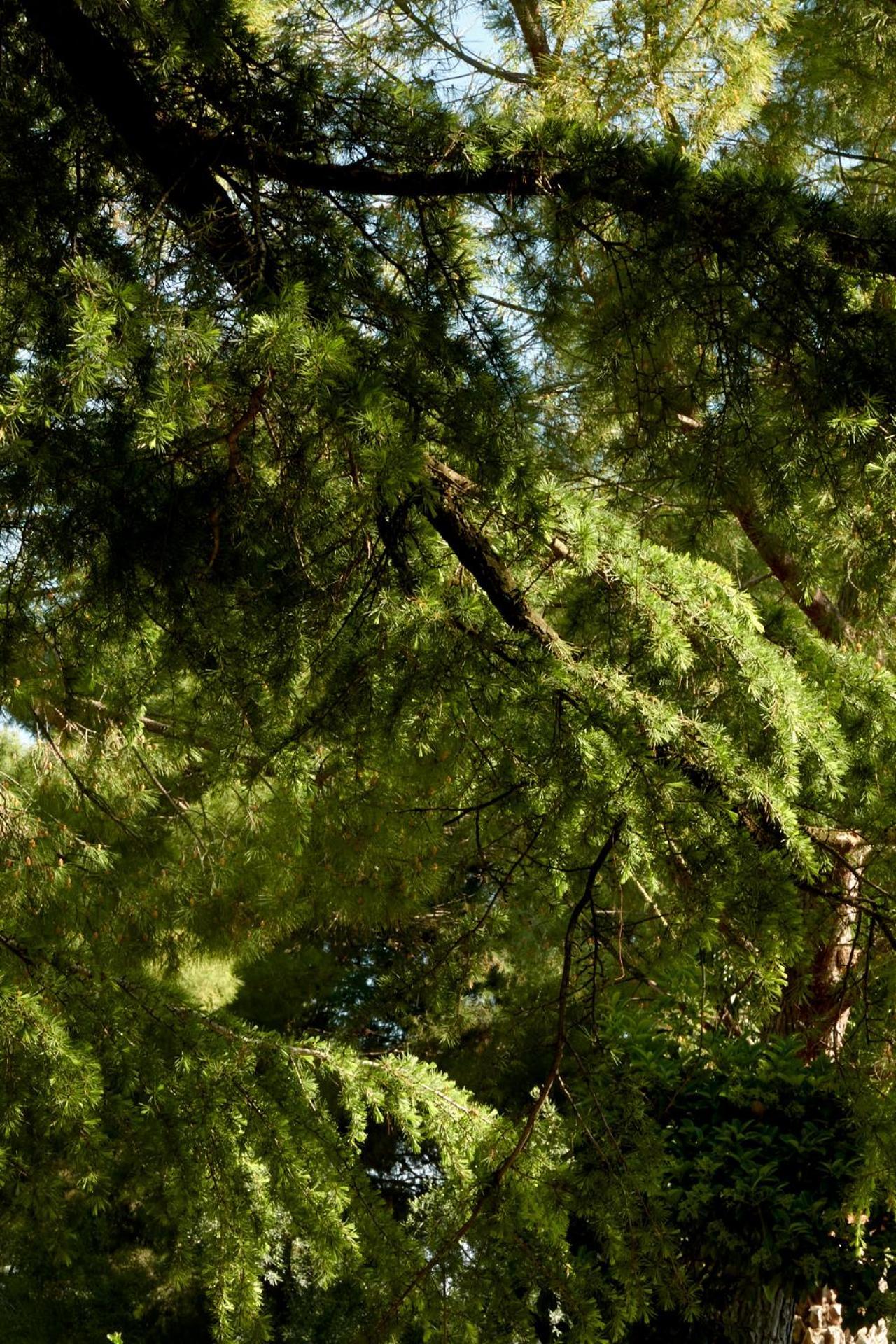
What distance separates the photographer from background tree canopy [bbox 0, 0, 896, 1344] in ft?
5.19

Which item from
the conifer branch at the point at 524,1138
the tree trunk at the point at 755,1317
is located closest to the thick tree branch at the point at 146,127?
the conifer branch at the point at 524,1138

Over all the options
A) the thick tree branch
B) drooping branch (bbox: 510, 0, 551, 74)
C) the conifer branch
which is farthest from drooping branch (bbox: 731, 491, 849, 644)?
the thick tree branch

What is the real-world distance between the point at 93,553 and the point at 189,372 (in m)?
0.56

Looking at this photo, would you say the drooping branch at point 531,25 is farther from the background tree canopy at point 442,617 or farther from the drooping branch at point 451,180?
the drooping branch at point 451,180

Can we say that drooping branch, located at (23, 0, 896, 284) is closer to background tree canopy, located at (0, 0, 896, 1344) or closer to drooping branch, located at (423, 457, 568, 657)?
background tree canopy, located at (0, 0, 896, 1344)

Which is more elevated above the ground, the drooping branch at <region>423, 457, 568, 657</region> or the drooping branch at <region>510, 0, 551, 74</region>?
the drooping branch at <region>510, 0, 551, 74</region>

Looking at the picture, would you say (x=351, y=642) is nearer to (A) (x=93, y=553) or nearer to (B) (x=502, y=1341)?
(A) (x=93, y=553)

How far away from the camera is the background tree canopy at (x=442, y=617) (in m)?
1.58

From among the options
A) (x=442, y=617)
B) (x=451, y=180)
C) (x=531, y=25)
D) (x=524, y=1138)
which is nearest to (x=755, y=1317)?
(x=524, y=1138)

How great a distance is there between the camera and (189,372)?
4.88 ft

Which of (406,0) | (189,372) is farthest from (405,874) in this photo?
(406,0)

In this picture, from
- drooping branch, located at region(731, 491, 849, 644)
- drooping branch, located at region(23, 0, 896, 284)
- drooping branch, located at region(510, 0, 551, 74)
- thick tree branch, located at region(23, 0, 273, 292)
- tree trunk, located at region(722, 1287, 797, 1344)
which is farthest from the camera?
drooping branch, located at region(510, 0, 551, 74)

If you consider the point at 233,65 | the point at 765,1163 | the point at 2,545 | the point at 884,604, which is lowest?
the point at 765,1163

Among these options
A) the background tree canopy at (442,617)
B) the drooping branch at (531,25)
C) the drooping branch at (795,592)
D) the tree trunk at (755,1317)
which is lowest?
the tree trunk at (755,1317)
